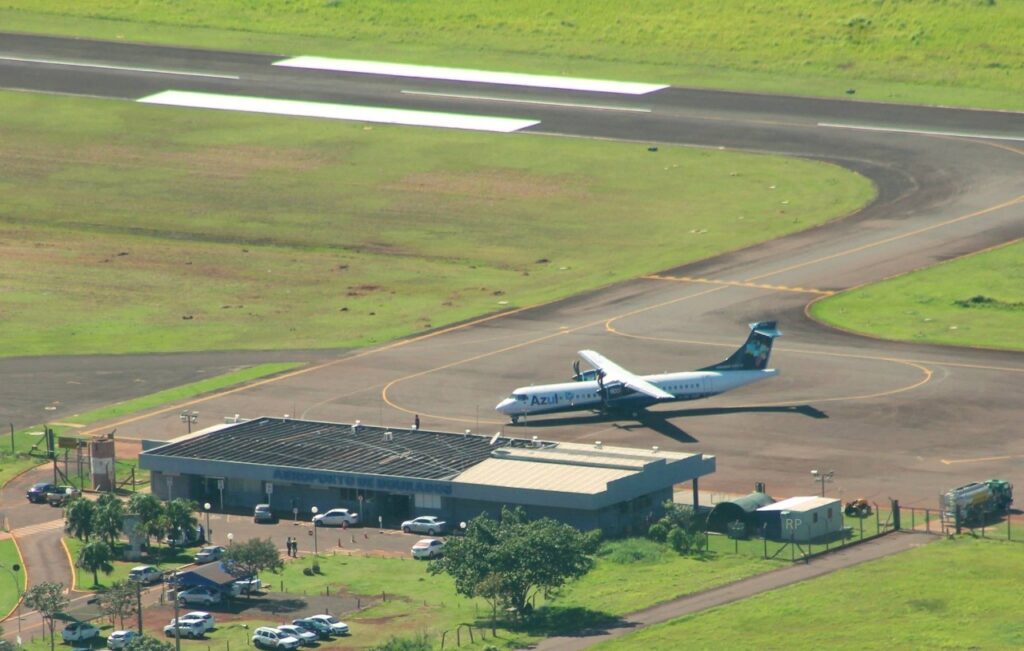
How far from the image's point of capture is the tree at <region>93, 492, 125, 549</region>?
155 meters

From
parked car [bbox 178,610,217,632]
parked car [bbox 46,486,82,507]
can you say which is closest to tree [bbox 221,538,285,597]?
parked car [bbox 178,610,217,632]

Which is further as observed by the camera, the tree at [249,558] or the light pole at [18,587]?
the tree at [249,558]

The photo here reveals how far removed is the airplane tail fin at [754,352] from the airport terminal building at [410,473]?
18602 mm

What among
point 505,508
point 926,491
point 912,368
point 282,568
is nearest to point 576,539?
point 505,508

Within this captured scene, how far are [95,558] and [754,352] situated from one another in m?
65.6

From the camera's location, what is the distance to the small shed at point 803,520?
153 metres

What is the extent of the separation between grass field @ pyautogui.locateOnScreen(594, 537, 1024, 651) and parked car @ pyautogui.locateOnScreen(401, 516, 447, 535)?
98.3ft

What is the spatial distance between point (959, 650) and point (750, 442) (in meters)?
51.5

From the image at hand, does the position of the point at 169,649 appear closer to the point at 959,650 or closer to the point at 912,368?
the point at 959,650

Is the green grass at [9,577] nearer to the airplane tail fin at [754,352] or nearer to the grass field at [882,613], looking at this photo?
the grass field at [882,613]

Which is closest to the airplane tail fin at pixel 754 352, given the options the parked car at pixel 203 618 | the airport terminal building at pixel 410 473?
the airport terminal building at pixel 410 473

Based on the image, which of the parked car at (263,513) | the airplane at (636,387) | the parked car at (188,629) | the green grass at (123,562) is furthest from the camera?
the airplane at (636,387)

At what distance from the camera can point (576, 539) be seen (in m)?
142

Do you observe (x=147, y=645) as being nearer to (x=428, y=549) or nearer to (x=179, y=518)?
(x=179, y=518)
